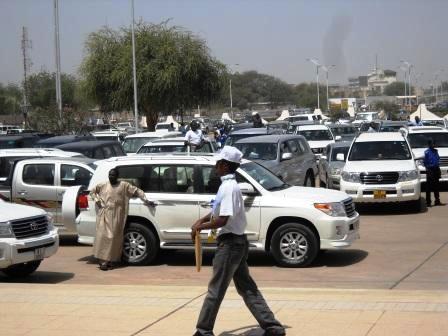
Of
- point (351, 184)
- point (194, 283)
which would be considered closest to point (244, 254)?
point (194, 283)

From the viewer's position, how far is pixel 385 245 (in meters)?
14.3

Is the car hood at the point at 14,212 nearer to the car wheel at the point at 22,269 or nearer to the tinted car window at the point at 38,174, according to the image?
the car wheel at the point at 22,269

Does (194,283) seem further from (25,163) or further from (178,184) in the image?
(25,163)

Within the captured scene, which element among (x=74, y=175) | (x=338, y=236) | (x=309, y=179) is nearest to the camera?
(x=338, y=236)

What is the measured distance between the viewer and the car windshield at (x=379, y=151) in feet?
66.0

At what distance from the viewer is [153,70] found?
46062 millimetres

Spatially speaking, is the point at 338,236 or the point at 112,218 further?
the point at 112,218

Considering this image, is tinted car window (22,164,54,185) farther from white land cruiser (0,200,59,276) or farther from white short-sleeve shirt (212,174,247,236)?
white short-sleeve shirt (212,174,247,236)

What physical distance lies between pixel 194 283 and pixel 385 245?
14.3 ft

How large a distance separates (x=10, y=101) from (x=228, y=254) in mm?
104896

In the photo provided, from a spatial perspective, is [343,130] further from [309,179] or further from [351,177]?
[351,177]

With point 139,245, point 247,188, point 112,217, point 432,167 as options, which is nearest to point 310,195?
point 247,188

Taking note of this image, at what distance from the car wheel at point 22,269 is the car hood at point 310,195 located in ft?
12.6

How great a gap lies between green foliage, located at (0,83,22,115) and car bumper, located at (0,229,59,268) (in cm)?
9303
